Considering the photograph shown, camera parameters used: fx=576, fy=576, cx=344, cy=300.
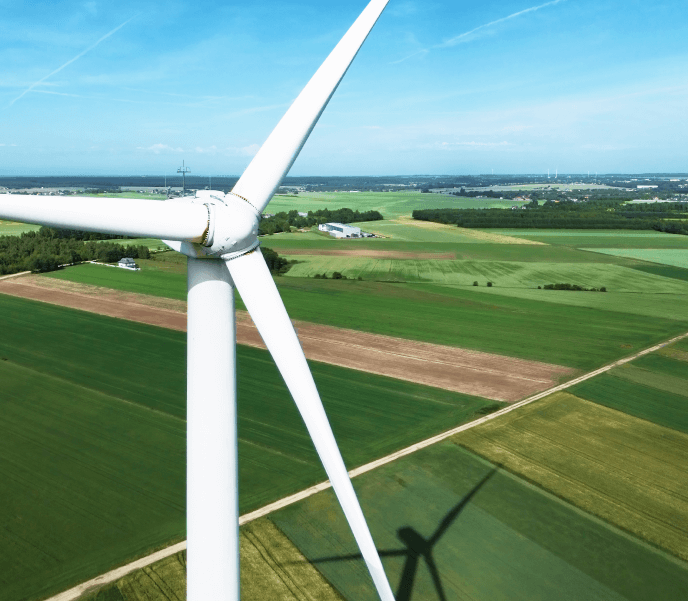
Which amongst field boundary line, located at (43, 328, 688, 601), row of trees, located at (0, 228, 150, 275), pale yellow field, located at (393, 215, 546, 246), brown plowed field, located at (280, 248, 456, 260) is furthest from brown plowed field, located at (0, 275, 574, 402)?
pale yellow field, located at (393, 215, 546, 246)

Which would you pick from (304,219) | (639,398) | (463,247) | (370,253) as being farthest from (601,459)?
(304,219)

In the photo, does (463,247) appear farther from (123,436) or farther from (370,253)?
(123,436)

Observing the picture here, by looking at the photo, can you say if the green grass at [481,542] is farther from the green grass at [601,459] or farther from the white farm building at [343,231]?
the white farm building at [343,231]

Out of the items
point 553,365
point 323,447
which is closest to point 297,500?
point 323,447

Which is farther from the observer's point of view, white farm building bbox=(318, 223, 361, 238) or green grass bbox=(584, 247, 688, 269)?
white farm building bbox=(318, 223, 361, 238)

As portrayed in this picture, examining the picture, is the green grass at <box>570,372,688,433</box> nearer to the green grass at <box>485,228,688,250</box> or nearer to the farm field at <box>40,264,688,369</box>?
the farm field at <box>40,264,688,369</box>

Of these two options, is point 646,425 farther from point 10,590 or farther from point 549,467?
point 10,590
